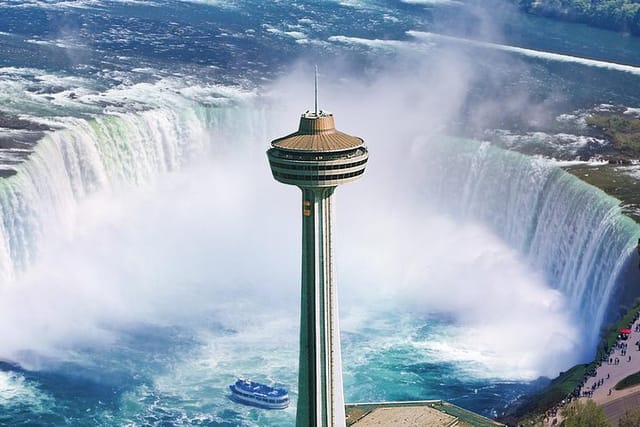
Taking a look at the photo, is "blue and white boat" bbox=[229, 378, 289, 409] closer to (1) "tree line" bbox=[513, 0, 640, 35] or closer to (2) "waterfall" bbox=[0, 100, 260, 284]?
(2) "waterfall" bbox=[0, 100, 260, 284]

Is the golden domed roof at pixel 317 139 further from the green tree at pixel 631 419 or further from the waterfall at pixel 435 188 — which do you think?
the waterfall at pixel 435 188

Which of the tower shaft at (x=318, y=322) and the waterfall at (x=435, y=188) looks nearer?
the tower shaft at (x=318, y=322)

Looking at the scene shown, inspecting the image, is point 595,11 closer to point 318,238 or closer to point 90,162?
point 90,162

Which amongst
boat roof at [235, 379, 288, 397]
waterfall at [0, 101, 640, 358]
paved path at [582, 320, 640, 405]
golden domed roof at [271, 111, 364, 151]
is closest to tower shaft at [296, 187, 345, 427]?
golden domed roof at [271, 111, 364, 151]

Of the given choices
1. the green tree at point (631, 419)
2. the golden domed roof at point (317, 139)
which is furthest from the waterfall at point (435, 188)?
the golden domed roof at point (317, 139)

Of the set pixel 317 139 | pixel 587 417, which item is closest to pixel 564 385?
pixel 587 417

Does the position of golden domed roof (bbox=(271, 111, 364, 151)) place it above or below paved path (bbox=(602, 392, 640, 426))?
above

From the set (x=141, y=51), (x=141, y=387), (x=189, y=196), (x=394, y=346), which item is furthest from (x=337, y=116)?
(x=141, y=387)
